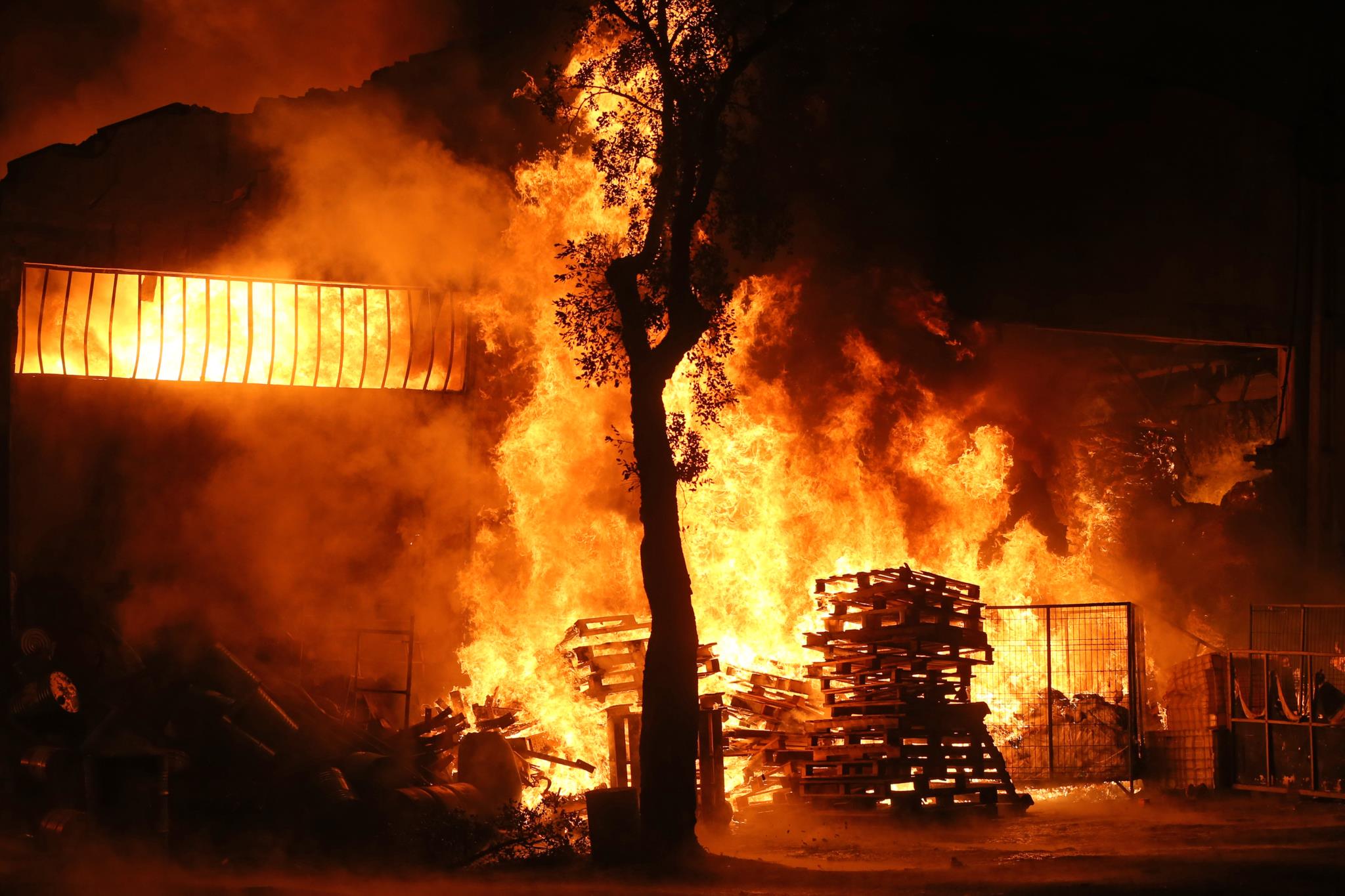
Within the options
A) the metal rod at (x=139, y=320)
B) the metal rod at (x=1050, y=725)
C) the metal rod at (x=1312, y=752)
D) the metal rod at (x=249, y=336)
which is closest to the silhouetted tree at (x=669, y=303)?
the metal rod at (x=249, y=336)

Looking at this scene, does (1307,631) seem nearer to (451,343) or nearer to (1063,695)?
(1063,695)

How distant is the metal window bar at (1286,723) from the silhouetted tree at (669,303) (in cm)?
786

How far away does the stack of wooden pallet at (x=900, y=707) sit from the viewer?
13953 millimetres

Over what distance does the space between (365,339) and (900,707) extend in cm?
862

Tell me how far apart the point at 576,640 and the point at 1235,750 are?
8449 millimetres

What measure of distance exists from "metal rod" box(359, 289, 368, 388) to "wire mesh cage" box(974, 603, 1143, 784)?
928 centimetres

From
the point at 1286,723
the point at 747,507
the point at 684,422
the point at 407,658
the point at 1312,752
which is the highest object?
the point at 684,422

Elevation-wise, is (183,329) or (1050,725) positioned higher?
(183,329)

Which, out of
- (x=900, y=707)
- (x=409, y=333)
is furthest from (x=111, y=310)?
(x=900, y=707)

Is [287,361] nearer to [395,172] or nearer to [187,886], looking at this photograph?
[395,172]

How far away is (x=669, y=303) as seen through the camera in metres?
11.5

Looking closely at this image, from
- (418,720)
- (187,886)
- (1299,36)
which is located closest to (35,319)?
(418,720)

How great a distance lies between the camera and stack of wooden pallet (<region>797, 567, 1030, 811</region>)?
1395 centimetres

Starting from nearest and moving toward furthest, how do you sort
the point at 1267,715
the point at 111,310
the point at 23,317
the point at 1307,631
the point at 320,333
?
the point at 1267,715 < the point at 23,317 < the point at 111,310 < the point at 320,333 < the point at 1307,631
